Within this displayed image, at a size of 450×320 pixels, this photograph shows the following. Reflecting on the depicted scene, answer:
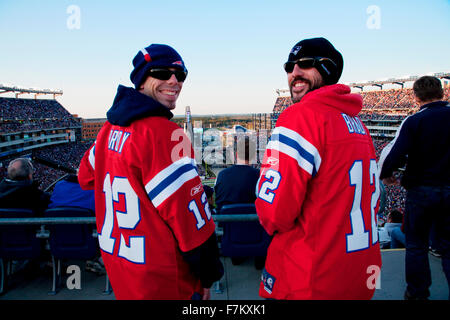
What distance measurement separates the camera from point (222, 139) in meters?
76.8

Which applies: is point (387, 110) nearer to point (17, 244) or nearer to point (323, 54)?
point (323, 54)

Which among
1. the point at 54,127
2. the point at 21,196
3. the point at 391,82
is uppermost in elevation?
the point at 391,82

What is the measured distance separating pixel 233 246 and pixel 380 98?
223 ft

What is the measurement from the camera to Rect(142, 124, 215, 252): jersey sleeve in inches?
49.2

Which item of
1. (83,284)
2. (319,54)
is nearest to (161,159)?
(319,54)

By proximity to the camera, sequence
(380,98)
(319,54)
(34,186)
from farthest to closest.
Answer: (380,98), (34,186), (319,54)

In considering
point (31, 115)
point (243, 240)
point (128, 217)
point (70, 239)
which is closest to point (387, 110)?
point (243, 240)

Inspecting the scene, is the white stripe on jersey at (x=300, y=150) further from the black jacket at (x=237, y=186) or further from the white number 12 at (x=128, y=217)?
the black jacket at (x=237, y=186)

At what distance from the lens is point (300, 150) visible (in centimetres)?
128

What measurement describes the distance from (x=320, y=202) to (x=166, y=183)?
743 millimetres

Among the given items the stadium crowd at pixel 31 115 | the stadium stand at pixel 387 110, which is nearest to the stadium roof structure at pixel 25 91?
the stadium crowd at pixel 31 115
